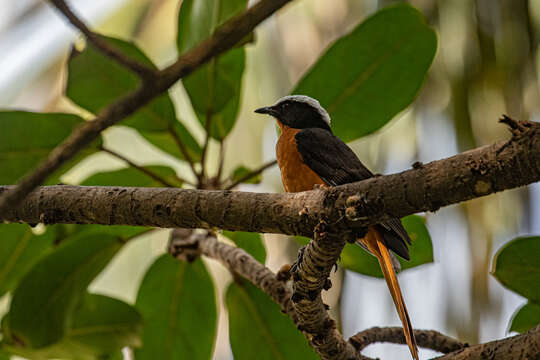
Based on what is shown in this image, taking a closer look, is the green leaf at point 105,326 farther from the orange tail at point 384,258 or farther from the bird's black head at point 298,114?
the bird's black head at point 298,114

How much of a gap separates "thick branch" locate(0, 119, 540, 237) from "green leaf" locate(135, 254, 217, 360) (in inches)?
47.8

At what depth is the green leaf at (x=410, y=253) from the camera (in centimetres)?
268

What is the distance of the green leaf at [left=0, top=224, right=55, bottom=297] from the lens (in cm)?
306

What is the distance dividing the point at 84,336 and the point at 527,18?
12.0 feet

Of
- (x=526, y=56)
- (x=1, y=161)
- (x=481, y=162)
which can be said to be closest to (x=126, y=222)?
(x=481, y=162)

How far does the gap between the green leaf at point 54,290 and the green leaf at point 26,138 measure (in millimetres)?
348

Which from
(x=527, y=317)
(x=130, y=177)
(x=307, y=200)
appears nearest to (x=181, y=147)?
(x=130, y=177)

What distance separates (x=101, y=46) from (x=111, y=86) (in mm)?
1912

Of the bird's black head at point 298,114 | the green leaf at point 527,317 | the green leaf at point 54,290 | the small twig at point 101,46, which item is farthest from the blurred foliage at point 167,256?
the small twig at point 101,46

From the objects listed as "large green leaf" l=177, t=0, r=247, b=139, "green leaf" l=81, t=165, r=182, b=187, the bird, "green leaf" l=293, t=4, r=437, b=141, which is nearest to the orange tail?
the bird

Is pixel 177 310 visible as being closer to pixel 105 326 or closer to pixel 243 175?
pixel 105 326

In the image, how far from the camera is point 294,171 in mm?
2820

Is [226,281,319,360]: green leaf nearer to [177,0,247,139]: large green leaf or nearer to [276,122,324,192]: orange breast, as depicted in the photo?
[276,122,324,192]: orange breast

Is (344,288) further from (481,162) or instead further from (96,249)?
(481,162)
